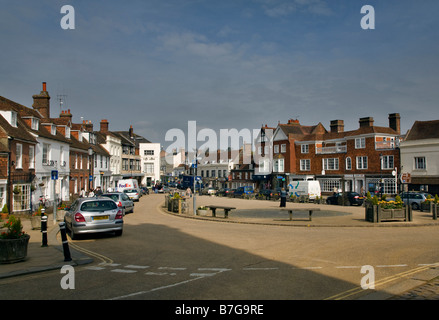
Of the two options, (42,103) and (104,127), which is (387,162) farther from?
(104,127)

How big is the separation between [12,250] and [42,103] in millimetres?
35222

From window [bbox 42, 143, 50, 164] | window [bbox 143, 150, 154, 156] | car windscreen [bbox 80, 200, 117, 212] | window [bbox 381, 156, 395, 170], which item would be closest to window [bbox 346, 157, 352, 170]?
window [bbox 381, 156, 395, 170]

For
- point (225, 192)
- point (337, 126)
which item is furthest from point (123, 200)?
point (337, 126)

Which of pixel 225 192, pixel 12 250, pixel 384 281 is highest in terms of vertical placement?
pixel 12 250

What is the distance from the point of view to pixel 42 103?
41.3m

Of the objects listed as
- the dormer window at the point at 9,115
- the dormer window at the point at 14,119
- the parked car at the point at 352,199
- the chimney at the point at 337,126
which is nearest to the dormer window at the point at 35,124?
the dormer window at the point at 14,119

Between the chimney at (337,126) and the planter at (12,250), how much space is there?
54354 mm

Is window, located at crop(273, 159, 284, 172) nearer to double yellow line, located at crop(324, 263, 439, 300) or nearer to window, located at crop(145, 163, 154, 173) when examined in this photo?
window, located at crop(145, 163, 154, 173)

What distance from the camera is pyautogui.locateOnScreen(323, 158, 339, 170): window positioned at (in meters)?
55.7

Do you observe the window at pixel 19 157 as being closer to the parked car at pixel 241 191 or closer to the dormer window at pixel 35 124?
the dormer window at pixel 35 124

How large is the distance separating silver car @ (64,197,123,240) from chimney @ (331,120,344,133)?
49.3m

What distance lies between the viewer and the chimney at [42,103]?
4119cm

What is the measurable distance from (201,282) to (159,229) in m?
10.5

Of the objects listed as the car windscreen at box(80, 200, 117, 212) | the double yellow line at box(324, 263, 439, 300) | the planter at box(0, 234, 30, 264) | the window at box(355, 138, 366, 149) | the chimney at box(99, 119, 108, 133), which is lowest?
the double yellow line at box(324, 263, 439, 300)
